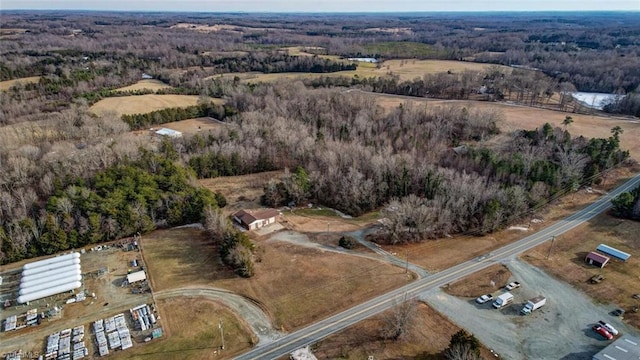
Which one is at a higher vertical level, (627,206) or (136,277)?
(627,206)

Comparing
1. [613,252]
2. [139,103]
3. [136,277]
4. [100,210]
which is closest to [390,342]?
[136,277]

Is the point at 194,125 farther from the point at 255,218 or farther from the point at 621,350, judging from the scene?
the point at 621,350

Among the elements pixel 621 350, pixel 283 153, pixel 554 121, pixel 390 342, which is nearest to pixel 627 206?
pixel 621 350

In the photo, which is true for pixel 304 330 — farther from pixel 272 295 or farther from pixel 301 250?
pixel 301 250

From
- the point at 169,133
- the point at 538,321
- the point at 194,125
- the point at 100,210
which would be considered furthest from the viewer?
the point at 194,125

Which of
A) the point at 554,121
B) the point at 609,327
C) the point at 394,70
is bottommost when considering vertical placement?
the point at 609,327

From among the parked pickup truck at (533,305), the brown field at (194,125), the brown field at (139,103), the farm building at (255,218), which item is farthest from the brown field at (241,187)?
the brown field at (139,103)

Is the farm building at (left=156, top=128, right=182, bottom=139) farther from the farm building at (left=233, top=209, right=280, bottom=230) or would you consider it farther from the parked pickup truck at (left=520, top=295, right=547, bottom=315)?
the parked pickup truck at (left=520, top=295, right=547, bottom=315)

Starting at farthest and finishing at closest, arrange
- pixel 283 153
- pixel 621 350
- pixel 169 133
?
pixel 169 133 → pixel 283 153 → pixel 621 350

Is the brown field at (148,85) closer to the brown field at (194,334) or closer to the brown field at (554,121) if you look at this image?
the brown field at (554,121)

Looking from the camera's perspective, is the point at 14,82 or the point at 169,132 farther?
the point at 14,82
